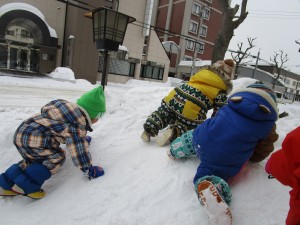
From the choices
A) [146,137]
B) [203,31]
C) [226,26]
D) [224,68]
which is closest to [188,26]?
[203,31]

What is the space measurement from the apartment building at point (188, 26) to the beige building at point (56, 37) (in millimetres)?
11068

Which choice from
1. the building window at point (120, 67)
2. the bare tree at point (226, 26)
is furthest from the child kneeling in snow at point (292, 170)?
the building window at point (120, 67)

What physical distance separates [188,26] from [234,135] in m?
31.2

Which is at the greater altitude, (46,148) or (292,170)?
(292,170)

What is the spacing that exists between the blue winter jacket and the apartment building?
28237mm

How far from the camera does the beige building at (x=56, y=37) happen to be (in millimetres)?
14656

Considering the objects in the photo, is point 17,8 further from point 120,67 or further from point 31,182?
point 31,182

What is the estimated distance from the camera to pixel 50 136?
2.45 meters

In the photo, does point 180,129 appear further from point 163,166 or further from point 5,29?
point 5,29

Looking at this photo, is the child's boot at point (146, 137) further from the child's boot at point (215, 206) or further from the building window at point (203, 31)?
the building window at point (203, 31)

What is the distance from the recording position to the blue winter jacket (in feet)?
6.26

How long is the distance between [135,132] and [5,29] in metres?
14.2

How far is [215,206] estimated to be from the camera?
5.23ft

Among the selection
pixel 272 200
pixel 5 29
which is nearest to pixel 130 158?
pixel 272 200
